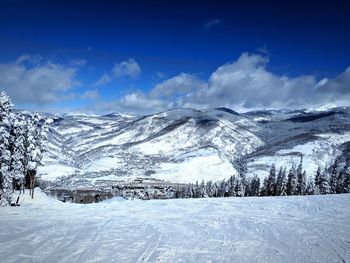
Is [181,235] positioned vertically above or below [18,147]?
below

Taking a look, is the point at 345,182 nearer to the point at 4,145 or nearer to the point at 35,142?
the point at 35,142

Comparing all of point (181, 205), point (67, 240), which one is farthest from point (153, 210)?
point (67, 240)

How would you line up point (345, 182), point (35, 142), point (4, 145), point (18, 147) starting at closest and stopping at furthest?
1. point (4, 145)
2. point (18, 147)
3. point (35, 142)
4. point (345, 182)

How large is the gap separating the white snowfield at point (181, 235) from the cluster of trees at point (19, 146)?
559 cm

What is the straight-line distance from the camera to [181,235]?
1028 inches

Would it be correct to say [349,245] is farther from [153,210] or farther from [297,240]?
[153,210]

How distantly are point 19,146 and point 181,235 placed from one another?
3741 cm

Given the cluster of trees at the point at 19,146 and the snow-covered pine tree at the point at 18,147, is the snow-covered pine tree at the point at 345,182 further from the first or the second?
the snow-covered pine tree at the point at 18,147

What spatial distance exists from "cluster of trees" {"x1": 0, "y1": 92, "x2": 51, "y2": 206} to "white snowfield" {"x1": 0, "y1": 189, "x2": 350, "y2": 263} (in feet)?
18.3

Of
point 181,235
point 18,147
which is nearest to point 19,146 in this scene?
point 18,147

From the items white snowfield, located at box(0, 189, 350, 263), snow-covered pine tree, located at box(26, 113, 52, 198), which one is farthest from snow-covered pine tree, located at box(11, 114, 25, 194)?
white snowfield, located at box(0, 189, 350, 263)

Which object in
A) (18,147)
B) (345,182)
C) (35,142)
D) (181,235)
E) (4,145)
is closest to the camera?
(181,235)

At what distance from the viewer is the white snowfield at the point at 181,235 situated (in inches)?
802

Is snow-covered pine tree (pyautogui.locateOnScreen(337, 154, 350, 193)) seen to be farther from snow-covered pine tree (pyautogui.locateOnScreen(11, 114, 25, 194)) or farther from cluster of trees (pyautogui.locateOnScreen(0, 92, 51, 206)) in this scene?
snow-covered pine tree (pyautogui.locateOnScreen(11, 114, 25, 194))
